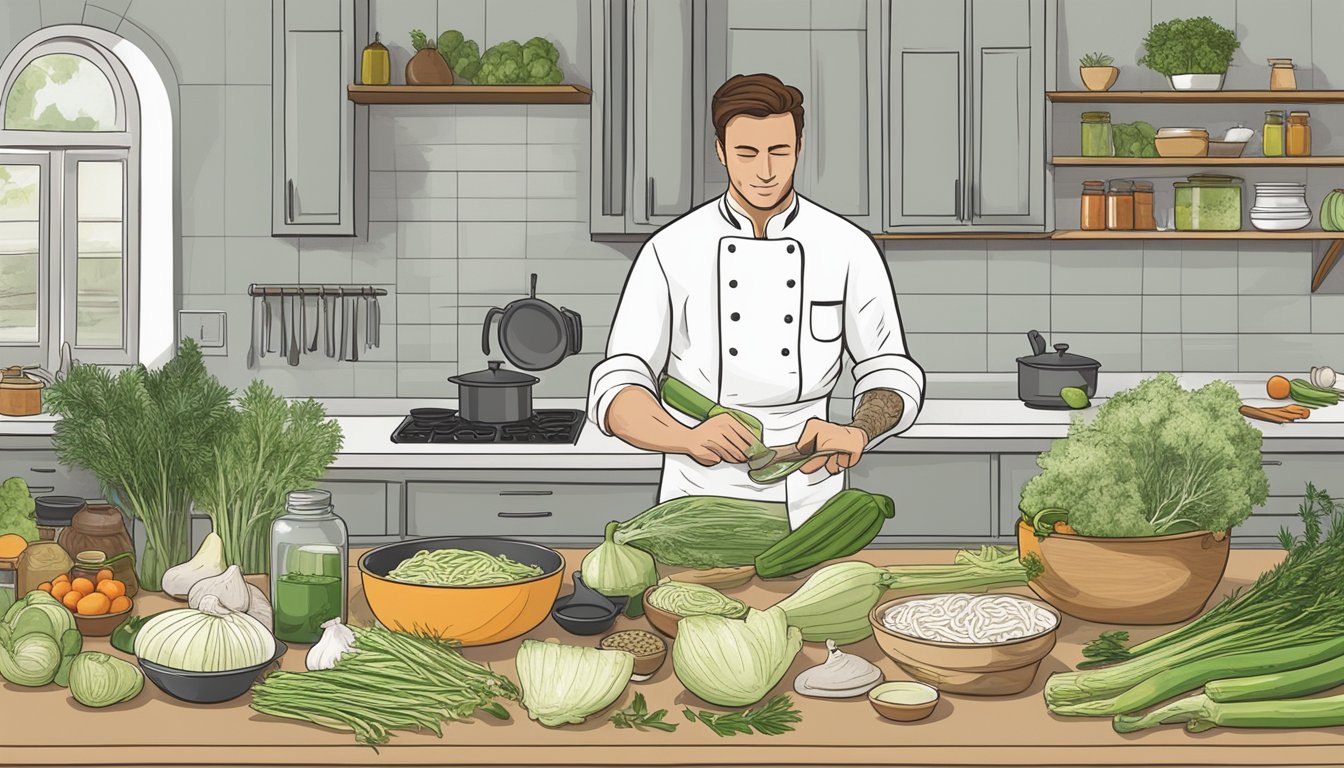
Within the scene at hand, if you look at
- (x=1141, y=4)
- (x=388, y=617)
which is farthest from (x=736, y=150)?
(x=1141, y=4)

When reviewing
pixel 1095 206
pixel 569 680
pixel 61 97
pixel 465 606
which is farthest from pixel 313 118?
pixel 569 680

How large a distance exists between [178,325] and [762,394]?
239 cm

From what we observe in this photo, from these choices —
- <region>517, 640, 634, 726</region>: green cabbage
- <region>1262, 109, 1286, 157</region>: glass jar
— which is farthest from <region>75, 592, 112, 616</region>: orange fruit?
<region>1262, 109, 1286, 157</region>: glass jar

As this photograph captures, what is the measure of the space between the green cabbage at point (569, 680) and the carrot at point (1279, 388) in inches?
132

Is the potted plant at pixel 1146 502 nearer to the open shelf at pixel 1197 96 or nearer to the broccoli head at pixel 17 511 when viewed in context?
the broccoli head at pixel 17 511

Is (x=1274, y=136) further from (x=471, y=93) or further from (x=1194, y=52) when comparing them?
(x=471, y=93)

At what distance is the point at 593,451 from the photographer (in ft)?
11.9

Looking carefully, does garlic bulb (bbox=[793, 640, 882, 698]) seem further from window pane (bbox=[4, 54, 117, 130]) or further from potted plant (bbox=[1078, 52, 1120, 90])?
window pane (bbox=[4, 54, 117, 130])

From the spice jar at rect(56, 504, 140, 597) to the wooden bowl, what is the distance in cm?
109

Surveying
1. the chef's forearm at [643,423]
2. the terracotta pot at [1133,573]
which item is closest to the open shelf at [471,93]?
the chef's forearm at [643,423]

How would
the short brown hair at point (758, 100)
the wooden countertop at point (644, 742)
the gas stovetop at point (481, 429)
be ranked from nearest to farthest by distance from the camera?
the wooden countertop at point (644, 742), the short brown hair at point (758, 100), the gas stovetop at point (481, 429)

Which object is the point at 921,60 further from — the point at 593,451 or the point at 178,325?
the point at 178,325

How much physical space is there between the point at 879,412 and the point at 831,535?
2.12 ft

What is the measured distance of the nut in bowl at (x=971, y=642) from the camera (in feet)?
4.83
